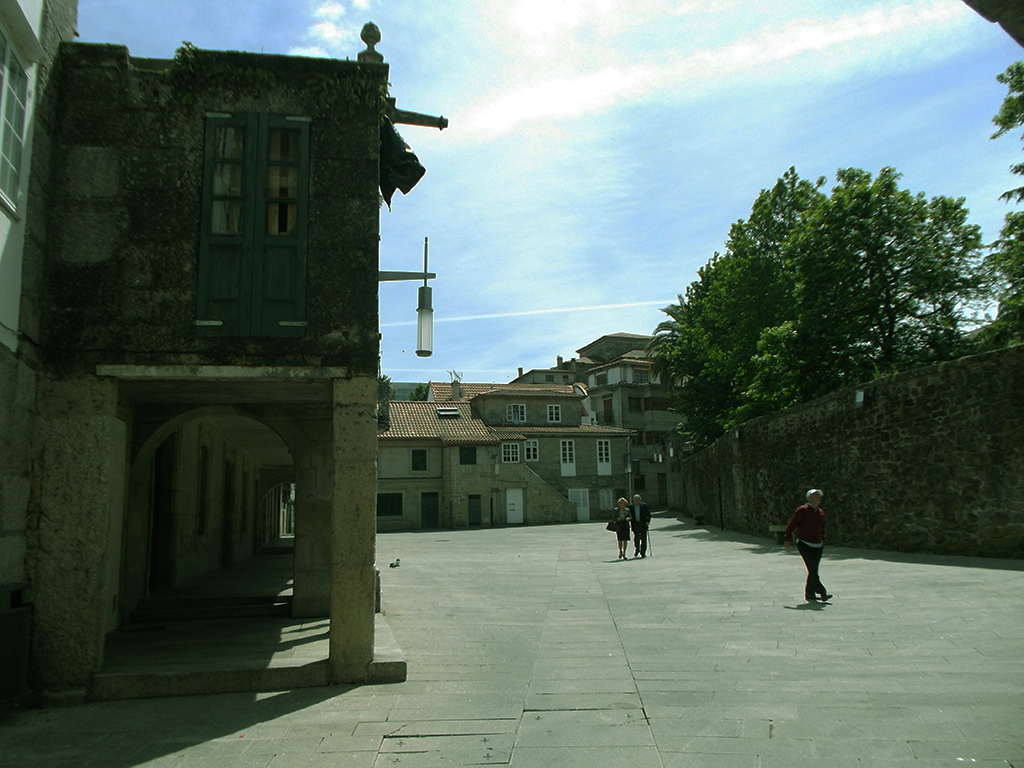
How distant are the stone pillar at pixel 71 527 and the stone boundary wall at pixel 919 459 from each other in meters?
13.2

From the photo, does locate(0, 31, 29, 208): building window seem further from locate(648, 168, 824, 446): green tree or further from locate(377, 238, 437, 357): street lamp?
locate(648, 168, 824, 446): green tree

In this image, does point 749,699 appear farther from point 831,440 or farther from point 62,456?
point 831,440

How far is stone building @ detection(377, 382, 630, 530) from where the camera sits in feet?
148

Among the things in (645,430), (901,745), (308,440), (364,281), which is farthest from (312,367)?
(645,430)

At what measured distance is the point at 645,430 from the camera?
193ft

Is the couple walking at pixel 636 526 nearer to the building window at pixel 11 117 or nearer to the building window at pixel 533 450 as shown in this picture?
the building window at pixel 11 117

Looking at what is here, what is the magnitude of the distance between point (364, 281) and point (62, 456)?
3.08 metres

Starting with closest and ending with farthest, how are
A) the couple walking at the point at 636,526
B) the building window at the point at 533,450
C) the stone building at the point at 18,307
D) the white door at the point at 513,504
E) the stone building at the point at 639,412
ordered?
the stone building at the point at 18,307
the couple walking at the point at 636,526
the white door at the point at 513,504
the building window at the point at 533,450
the stone building at the point at 639,412

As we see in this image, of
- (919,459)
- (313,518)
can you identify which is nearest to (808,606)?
(919,459)

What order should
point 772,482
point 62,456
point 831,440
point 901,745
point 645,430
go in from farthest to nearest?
point 645,430 < point 772,482 < point 831,440 < point 62,456 < point 901,745

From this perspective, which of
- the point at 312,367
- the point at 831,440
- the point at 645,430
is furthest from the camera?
the point at 645,430

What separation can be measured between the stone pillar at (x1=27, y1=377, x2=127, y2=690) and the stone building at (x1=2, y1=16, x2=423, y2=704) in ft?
0.05

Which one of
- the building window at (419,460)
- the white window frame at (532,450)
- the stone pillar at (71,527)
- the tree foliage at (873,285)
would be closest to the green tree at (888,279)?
the tree foliage at (873,285)

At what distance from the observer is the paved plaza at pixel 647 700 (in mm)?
4730
